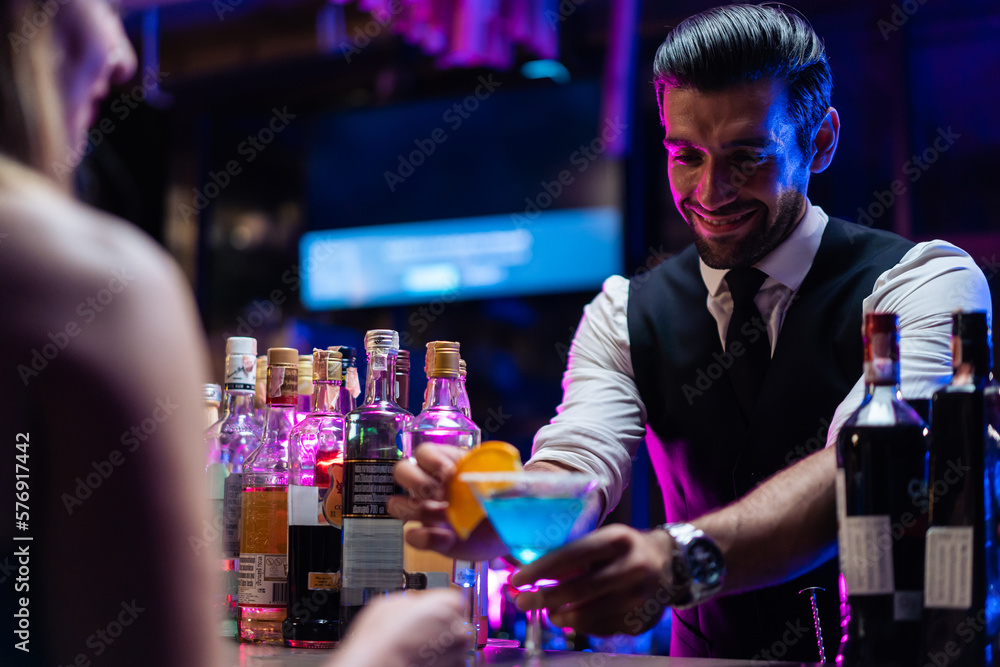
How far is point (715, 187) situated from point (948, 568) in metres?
0.83

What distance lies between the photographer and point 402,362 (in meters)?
1.42

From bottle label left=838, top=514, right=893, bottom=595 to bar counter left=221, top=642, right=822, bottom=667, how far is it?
7.5 inches

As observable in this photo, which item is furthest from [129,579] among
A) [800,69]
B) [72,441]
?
[800,69]

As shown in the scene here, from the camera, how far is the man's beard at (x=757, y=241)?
5.68 ft

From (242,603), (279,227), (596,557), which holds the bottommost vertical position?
(242,603)

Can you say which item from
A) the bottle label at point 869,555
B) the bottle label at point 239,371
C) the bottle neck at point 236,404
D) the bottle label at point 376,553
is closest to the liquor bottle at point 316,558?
the bottle label at point 376,553

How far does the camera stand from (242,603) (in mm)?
1469

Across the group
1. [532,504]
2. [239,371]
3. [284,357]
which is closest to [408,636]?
[532,504]

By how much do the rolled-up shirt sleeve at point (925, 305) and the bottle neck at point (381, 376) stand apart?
2.05 feet

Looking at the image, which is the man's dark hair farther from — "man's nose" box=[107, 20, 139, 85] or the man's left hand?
"man's nose" box=[107, 20, 139, 85]

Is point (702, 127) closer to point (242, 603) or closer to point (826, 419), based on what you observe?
point (826, 419)

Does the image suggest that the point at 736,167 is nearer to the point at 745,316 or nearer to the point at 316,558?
the point at 745,316

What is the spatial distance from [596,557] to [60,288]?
615 millimetres

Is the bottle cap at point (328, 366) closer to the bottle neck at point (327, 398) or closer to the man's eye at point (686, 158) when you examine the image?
the bottle neck at point (327, 398)
